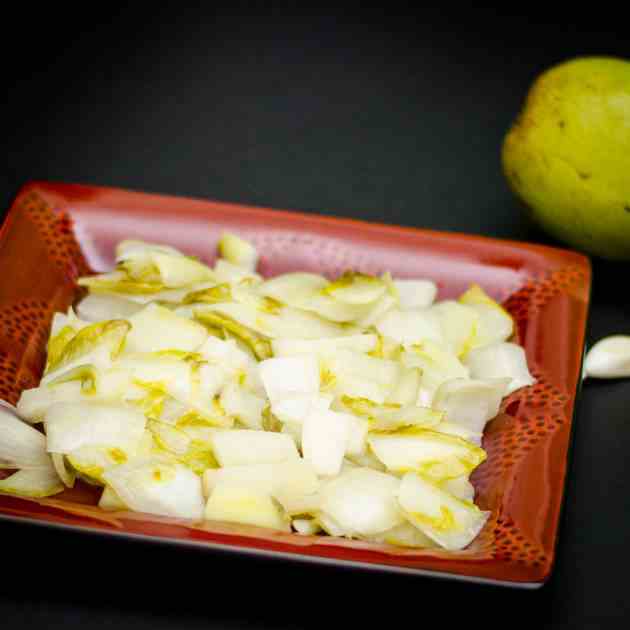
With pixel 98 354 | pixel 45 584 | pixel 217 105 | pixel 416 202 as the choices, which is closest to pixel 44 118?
pixel 217 105

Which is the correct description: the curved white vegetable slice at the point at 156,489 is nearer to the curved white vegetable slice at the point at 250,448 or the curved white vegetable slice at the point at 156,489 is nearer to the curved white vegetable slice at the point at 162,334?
the curved white vegetable slice at the point at 250,448

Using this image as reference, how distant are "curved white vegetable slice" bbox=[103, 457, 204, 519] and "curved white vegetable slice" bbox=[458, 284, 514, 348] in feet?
1.06

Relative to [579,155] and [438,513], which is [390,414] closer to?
[438,513]

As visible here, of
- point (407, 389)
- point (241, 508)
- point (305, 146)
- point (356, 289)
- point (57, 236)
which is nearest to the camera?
point (241, 508)

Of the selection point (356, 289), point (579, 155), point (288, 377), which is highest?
point (579, 155)

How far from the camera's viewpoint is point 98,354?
94cm

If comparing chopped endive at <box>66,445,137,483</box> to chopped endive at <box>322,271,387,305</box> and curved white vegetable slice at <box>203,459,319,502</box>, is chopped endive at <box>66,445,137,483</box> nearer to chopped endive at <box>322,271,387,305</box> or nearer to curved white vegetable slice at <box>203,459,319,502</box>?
curved white vegetable slice at <box>203,459,319,502</box>

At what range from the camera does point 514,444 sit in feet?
3.13

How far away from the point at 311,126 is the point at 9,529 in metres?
0.85

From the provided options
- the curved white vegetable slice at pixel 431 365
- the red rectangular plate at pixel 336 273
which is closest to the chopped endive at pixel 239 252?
the red rectangular plate at pixel 336 273

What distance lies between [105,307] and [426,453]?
352 millimetres

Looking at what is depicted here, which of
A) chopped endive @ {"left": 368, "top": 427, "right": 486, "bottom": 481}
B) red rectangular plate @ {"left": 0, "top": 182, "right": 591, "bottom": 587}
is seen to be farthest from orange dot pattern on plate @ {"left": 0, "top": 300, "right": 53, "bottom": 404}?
chopped endive @ {"left": 368, "top": 427, "right": 486, "bottom": 481}

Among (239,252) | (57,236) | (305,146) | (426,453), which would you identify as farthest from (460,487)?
(305,146)

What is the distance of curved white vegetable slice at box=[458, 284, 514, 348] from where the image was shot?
107 cm
